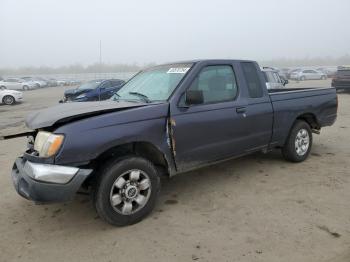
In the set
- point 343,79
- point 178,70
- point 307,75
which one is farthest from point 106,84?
point 307,75

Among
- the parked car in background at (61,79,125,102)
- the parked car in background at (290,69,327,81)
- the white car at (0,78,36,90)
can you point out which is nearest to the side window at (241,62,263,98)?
the parked car in background at (61,79,125,102)

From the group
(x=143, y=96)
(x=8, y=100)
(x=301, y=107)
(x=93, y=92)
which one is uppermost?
(x=143, y=96)

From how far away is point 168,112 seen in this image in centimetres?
398

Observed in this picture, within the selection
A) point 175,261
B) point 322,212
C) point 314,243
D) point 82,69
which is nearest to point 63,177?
point 175,261

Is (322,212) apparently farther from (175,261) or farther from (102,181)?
(102,181)

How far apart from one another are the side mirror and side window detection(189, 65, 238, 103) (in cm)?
24

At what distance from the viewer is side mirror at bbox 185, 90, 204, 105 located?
404 centimetres

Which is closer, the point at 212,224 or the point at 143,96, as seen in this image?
the point at 212,224

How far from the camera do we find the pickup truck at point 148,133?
3.37 meters

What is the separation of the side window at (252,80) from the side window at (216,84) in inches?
11.0

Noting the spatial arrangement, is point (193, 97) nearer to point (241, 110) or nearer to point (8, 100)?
point (241, 110)

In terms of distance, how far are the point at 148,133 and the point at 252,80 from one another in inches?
81.8

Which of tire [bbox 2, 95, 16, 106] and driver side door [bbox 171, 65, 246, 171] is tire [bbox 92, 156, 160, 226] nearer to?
driver side door [bbox 171, 65, 246, 171]

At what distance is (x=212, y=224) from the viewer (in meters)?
3.73
